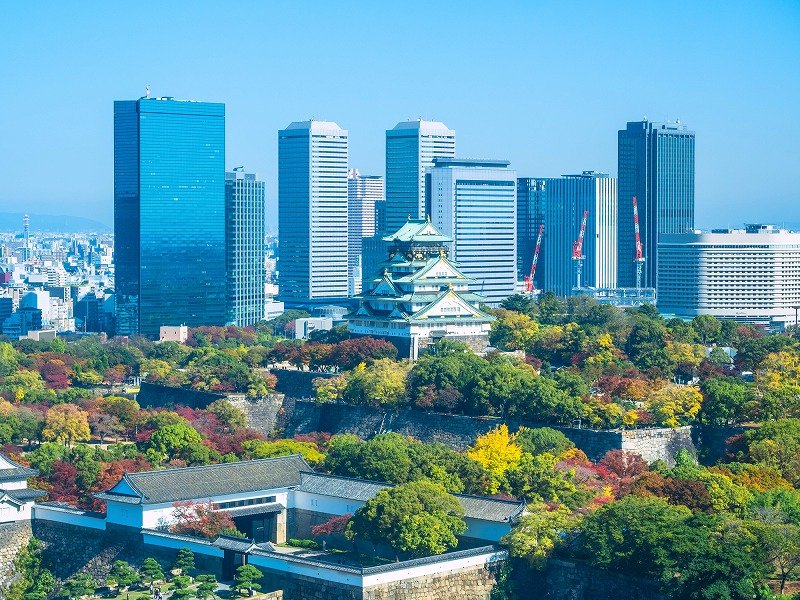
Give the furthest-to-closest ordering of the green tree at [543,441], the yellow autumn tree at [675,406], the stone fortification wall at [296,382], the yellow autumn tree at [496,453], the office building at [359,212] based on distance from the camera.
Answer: the office building at [359,212] < the stone fortification wall at [296,382] < the yellow autumn tree at [675,406] < the green tree at [543,441] < the yellow autumn tree at [496,453]

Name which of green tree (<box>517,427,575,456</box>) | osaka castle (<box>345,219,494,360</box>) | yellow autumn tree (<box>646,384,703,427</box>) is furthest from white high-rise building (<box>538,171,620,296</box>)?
green tree (<box>517,427,575,456</box>)

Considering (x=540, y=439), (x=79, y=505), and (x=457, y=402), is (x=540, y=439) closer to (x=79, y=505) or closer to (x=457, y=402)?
(x=457, y=402)

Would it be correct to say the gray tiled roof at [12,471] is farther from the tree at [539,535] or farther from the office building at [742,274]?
the office building at [742,274]

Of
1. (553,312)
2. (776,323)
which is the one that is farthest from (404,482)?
(776,323)

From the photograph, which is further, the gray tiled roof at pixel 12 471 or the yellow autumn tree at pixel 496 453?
the gray tiled roof at pixel 12 471

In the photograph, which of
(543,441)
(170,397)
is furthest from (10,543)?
(170,397)

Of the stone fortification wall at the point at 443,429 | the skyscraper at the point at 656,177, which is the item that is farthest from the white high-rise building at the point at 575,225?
the stone fortification wall at the point at 443,429
